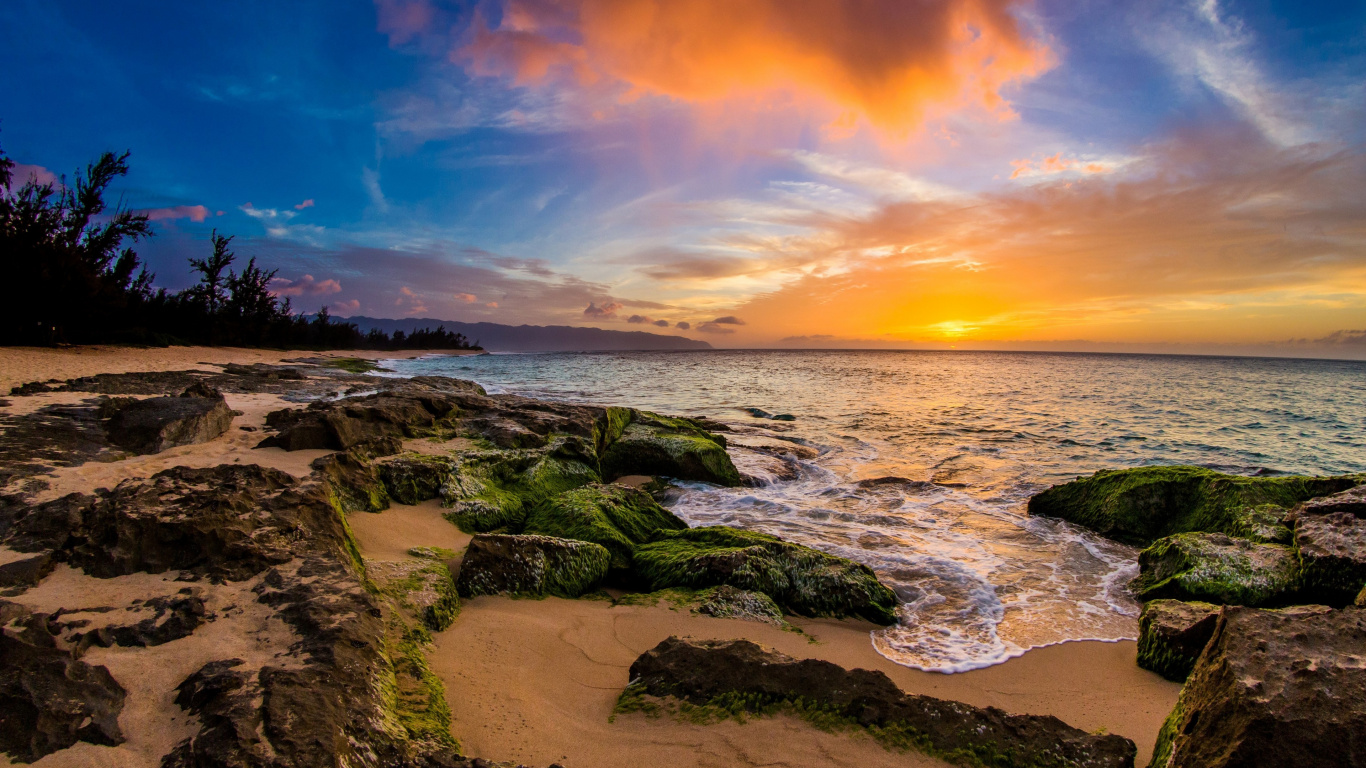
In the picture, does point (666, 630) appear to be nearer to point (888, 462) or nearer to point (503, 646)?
point (503, 646)

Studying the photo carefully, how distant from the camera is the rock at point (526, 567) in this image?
4992 mm

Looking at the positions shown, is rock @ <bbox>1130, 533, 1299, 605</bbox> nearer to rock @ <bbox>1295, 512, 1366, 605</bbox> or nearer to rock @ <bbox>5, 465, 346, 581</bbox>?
rock @ <bbox>1295, 512, 1366, 605</bbox>

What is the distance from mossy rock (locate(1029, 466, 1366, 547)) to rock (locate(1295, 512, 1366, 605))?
0.81 metres

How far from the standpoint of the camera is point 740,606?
518 cm

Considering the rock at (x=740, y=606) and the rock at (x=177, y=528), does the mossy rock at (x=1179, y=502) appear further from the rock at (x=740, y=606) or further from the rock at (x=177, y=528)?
the rock at (x=177, y=528)

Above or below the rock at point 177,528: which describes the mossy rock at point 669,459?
below

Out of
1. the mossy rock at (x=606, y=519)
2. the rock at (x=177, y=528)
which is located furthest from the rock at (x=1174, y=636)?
the rock at (x=177, y=528)

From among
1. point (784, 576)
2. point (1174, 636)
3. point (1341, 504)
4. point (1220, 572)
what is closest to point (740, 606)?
point (784, 576)

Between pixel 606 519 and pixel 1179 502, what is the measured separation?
8.87 m

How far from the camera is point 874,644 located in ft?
16.8

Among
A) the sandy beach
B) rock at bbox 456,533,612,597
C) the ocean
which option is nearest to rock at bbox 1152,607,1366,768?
the sandy beach

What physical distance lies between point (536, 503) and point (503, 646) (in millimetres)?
3726

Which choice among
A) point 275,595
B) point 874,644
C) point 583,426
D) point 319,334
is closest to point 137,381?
point 583,426

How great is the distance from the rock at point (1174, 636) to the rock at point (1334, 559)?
1.88 metres
